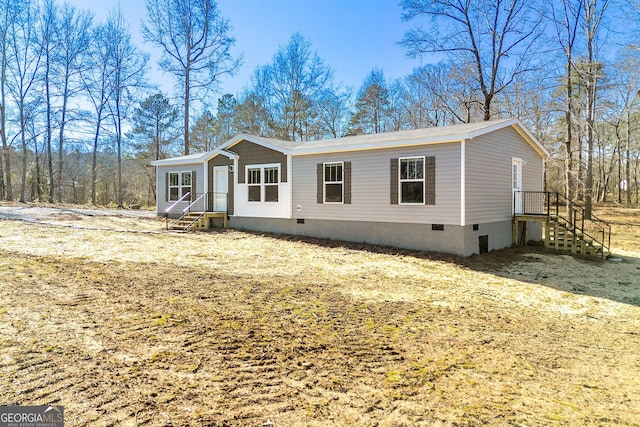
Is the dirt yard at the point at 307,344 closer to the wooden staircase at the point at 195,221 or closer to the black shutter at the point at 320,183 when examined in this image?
the black shutter at the point at 320,183

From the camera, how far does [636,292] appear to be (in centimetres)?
706

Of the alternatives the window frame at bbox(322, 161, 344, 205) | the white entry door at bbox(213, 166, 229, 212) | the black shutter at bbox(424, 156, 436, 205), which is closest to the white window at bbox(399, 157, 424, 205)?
the black shutter at bbox(424, 156, 436, 205)

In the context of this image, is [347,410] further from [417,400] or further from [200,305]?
[200,305]

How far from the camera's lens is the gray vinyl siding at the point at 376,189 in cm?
978

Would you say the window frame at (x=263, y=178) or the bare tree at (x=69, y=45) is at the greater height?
the bare tree at (x=69, y=45)

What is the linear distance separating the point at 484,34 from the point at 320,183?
14519 millimetres

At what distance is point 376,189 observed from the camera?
36.1 feet

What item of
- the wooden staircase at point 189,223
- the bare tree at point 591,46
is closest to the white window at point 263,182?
the wooden staircase at point 189,223

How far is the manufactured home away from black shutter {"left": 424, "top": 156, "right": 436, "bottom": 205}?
0.09 feet

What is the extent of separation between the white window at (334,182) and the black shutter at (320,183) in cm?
12

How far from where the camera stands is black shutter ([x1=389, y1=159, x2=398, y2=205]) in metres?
10.6

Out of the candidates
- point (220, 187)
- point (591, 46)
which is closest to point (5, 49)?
point (220, 187)

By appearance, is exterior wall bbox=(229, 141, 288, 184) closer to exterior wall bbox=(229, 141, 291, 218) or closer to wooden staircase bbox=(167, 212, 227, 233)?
exterior wall bbox=(229, 141, 291, 218)

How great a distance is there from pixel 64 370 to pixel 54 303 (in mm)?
2119
